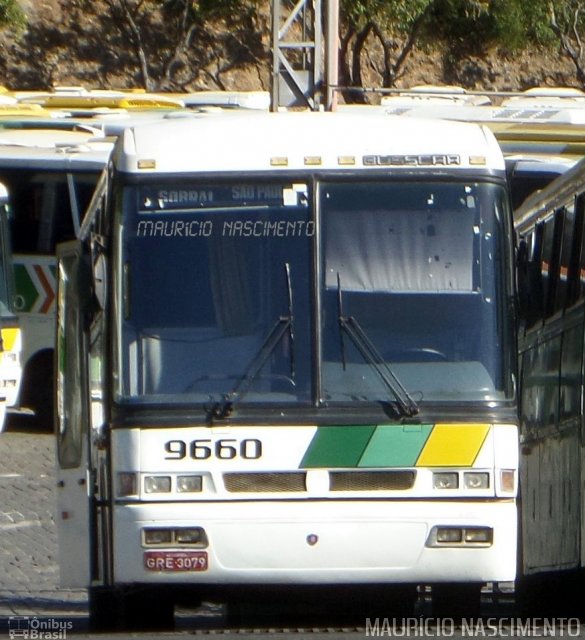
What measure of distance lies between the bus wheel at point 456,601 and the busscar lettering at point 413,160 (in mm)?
2006

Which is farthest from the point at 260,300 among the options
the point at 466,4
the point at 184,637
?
the point at 466,4

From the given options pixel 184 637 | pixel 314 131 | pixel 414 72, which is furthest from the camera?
pixel 414 72

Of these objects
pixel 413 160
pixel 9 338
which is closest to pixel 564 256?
pixel 413 160

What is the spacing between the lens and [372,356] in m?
7.02

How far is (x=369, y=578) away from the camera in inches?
271

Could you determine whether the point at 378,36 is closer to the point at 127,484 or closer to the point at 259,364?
the point at 259,364

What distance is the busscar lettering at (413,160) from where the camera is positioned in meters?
7.22

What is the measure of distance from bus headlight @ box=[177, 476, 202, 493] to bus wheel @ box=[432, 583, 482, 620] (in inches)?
50.6

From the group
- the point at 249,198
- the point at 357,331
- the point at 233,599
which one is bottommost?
the point at 233,599

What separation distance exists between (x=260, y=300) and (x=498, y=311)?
1.12 m

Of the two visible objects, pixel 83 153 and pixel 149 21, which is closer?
pixel 83 153

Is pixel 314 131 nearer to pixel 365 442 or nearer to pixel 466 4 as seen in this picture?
pixel 365 442

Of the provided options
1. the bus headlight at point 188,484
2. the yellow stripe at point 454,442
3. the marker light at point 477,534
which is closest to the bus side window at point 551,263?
the yellow stripe at point 454,442

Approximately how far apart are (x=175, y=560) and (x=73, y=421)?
1.10 meters
